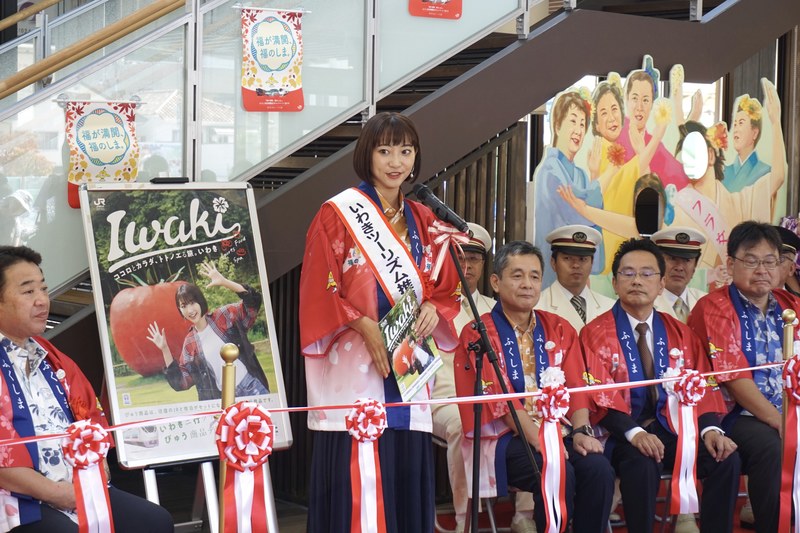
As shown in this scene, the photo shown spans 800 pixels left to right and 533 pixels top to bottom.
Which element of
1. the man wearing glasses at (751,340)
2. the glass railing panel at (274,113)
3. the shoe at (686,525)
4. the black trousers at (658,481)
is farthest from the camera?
the shoe at (686,525)

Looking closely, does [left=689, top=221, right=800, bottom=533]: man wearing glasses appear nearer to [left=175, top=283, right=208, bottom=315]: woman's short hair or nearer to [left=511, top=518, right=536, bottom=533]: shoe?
[left=511, top=518, right=536, bottom=533]: shoe

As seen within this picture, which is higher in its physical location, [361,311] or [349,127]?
[349,127]

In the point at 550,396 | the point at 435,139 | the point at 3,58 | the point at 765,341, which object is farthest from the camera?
the point at 3,58

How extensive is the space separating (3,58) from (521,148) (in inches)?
110

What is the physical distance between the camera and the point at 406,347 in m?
3.34

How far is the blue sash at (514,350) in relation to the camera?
3957mm

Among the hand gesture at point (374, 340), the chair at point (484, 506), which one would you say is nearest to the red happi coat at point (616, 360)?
the chair at point (484, 506)

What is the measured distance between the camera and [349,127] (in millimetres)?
4805

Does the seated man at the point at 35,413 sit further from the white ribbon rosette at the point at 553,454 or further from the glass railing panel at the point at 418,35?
the glass railing panel at the point at 418,35

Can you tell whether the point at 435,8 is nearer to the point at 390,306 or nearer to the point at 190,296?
the point at 190,296

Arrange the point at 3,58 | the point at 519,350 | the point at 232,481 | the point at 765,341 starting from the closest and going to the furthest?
the point at 232,481 < the point at 519,350 < the point at 765,341 < the point at 3,58

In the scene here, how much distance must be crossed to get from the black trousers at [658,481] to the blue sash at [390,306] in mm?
1036

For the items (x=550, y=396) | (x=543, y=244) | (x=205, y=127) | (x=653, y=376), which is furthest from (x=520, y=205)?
(x=550, y=396)

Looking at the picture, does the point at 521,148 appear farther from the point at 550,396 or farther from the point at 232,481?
the point at 232,481
